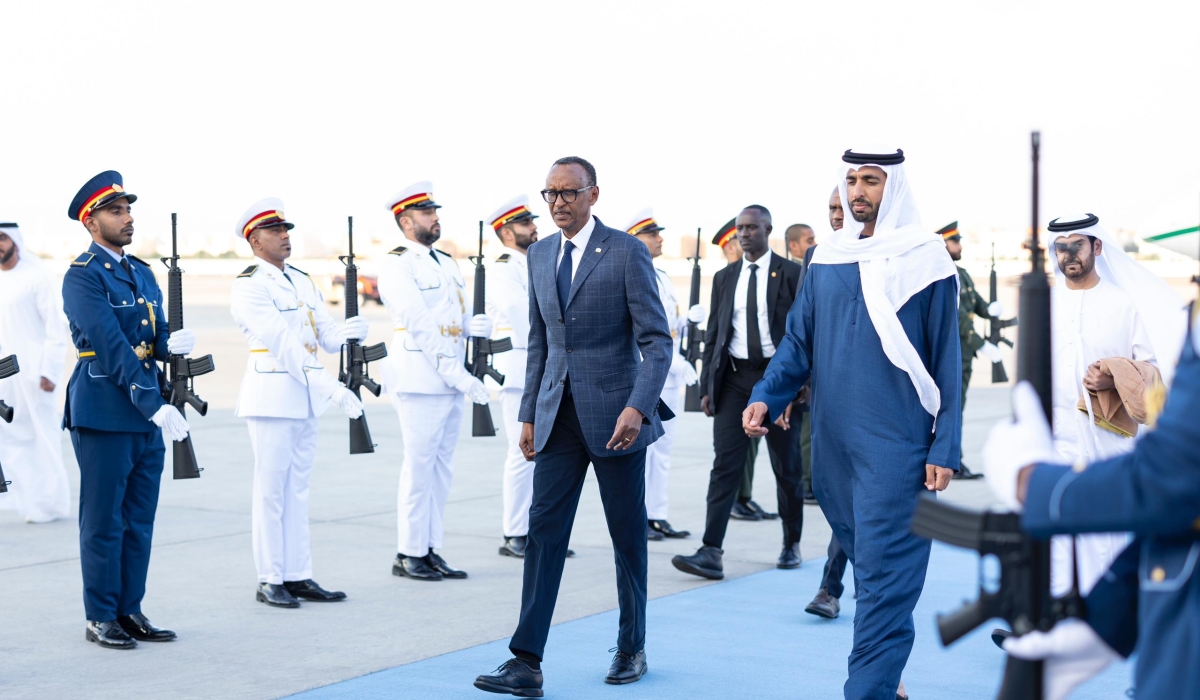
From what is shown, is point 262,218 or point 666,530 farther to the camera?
point 666,530

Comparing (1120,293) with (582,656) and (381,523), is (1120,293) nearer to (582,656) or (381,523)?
(582,656)

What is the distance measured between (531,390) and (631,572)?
2.75 feet

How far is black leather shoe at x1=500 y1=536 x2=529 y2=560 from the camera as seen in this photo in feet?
25.2

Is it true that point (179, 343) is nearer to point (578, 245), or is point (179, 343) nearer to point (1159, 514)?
point (578, 245)

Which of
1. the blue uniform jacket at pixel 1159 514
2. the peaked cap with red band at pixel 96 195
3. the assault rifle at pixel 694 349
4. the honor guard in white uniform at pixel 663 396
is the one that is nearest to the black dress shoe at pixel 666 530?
the honor guard in white uniform at pixel 663 396

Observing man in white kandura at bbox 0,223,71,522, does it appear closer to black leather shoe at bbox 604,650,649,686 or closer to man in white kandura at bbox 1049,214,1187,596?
black leather shoe at bbox 604,650,649,686

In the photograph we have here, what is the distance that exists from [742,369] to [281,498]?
2691mm

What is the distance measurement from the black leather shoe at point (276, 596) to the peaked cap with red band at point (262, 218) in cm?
177

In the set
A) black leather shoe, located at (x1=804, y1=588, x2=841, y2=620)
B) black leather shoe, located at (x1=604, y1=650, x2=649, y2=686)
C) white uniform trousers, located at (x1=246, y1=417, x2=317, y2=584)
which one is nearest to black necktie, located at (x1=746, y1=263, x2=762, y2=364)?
black leather shoe, located at (x1=804, y1=588, x2=841, y2=620)

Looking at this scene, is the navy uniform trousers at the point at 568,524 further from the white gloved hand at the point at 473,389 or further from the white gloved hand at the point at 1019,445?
the white gloved hand at the point at 1019,445

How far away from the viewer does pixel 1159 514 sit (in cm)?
218

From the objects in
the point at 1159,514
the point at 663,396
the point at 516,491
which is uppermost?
the point at 1159,514

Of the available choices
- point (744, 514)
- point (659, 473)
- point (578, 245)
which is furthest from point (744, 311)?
point (578, 245)

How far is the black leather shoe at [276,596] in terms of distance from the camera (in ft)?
21.0
